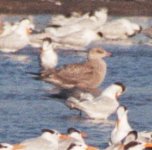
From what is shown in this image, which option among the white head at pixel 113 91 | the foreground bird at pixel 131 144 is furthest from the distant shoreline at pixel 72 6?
the foreground bird at pixel 131 144

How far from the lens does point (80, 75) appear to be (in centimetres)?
1853

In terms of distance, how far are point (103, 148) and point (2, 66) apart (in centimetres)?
795

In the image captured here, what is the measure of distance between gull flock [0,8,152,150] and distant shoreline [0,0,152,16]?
87.5 inches

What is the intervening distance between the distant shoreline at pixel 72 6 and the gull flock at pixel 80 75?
222 cm

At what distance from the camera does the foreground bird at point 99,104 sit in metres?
15.5

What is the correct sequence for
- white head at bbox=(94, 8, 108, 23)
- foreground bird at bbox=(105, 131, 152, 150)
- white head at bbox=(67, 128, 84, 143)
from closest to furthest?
foreground bird at bbox=(105, 131, 152, 150), white head at bbox=(67, 128, 84, 143), white head at bbox=(94, 8, 108, 23)

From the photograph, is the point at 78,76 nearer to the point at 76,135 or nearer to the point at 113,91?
the point at 113,91

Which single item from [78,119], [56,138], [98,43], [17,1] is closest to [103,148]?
[56,138]

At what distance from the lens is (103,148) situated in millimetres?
13680

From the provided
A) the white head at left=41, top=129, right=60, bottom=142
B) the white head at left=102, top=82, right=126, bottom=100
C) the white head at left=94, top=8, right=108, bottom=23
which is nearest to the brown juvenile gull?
the white head at left=102, top=82, right=126, bottom=100

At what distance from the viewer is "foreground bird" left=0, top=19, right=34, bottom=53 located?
79.1ft

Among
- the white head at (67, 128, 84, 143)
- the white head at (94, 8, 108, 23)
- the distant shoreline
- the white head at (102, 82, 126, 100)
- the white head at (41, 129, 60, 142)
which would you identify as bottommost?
the white head at (41, 129, 60, 142)

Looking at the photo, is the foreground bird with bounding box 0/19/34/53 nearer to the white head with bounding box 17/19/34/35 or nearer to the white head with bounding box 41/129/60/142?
the white head with bounding box 17/19/34/35

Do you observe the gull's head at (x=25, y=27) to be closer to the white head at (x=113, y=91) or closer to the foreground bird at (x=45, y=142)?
the white head at (x=113, y=91)
